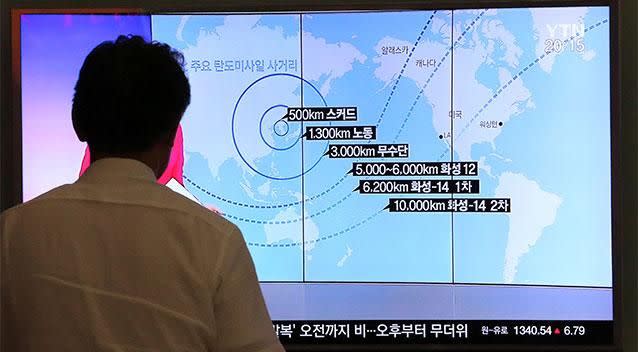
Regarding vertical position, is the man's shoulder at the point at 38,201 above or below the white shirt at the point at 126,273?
above

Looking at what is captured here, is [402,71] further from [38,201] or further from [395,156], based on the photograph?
[38,201]

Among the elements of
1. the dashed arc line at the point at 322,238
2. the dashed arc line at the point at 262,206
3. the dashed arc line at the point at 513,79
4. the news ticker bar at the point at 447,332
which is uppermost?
the dashed arc line at the point at 513,79

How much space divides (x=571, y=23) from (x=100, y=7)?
1656mm

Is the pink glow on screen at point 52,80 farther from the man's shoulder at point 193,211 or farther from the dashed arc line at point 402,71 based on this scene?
the man's shoulder at point 193,211

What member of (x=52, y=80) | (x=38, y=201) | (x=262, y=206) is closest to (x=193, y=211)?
(x=38, y=201)

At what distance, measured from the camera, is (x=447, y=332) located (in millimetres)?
2590

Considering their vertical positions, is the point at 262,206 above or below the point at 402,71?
below

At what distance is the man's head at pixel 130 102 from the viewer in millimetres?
1502

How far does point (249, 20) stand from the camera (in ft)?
8.72

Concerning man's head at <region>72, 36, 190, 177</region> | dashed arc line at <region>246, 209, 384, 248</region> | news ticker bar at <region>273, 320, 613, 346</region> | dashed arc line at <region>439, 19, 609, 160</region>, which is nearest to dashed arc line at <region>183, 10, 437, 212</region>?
dashed arc line at <region>246, 209, 384, 248</region>

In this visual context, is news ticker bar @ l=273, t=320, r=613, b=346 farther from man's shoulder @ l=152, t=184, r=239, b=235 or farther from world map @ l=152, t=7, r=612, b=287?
man's shoulder @ l=152, t=184, r=239, b=235

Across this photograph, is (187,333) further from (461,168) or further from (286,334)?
(461,168)

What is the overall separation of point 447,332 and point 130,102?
1.49 meters

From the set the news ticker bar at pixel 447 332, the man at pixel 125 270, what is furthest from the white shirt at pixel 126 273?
the news ticker bar at pixel 447 332
